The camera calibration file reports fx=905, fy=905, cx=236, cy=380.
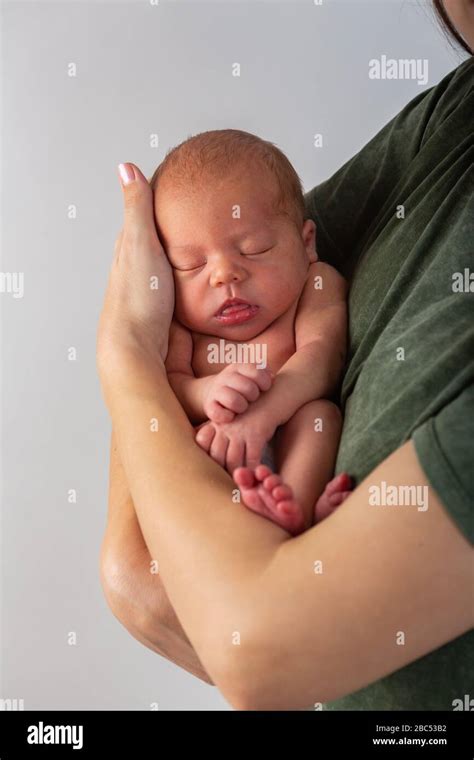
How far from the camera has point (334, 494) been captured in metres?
0.84

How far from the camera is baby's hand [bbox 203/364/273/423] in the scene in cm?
96

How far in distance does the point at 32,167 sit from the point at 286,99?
2.26ft

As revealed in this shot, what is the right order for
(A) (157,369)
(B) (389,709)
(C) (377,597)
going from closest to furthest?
(C) (377,597)
(B) (389,709)
(A) (157,369)

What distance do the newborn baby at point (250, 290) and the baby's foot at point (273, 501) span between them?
5.4 inches

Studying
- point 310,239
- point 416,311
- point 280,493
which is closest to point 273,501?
point 280,493

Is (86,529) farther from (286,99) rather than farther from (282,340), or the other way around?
(282,340)

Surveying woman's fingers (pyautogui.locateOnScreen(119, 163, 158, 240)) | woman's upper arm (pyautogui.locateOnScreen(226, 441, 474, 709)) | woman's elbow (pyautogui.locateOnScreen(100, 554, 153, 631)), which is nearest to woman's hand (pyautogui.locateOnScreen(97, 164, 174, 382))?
woman's fingers (pyautogui.locateOnScreen(119, 163, 158, 240))

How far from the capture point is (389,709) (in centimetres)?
90

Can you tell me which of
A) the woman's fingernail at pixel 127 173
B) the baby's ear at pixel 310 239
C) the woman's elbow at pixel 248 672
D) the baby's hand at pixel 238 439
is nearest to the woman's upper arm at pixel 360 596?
the woman's elbow at pixel 248 672

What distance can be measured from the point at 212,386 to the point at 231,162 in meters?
0.35

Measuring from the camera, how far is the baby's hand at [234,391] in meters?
0.96

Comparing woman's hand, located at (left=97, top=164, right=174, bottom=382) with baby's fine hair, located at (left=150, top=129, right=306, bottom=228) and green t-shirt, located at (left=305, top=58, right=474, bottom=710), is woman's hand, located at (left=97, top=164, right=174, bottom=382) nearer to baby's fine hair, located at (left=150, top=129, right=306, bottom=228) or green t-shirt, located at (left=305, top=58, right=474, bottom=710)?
baby's fine hair, located at (left=150, top=129, right=306, bottom=228)

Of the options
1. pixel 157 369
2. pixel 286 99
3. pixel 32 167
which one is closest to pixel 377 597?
pixel 157 369

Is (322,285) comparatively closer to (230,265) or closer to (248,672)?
(230,265)
